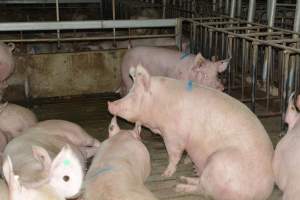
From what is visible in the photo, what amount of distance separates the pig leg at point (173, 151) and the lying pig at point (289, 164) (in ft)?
2.87

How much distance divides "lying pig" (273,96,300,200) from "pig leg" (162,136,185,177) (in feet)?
2.87

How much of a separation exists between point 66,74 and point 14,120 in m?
2.39

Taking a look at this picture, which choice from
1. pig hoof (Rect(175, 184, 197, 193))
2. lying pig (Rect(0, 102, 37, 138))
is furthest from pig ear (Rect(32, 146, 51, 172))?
lying pig (Rect(0, 102, 37, 138))

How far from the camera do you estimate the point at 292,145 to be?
3461 millimetres

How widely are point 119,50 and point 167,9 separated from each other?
334 centimetres

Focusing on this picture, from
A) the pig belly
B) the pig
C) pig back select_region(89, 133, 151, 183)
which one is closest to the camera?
the pig

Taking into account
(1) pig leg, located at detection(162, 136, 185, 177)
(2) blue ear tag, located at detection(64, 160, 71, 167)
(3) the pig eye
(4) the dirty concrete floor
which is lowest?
(4) the dirty concrete floor

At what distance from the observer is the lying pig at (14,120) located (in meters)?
4.75

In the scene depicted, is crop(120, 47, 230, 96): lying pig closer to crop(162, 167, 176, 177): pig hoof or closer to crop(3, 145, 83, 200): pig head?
crop(162, 167, 176, 177): pig hoof

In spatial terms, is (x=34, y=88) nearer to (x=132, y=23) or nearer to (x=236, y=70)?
(x=132, y=23)

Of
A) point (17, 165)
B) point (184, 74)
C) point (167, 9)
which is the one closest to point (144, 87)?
point (17, 165)

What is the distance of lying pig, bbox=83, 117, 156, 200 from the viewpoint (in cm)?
288

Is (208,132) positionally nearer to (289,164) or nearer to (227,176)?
(227,176)

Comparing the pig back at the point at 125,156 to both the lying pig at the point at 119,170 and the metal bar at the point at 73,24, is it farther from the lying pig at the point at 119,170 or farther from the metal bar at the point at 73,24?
the metal bar at the point at 73,24
